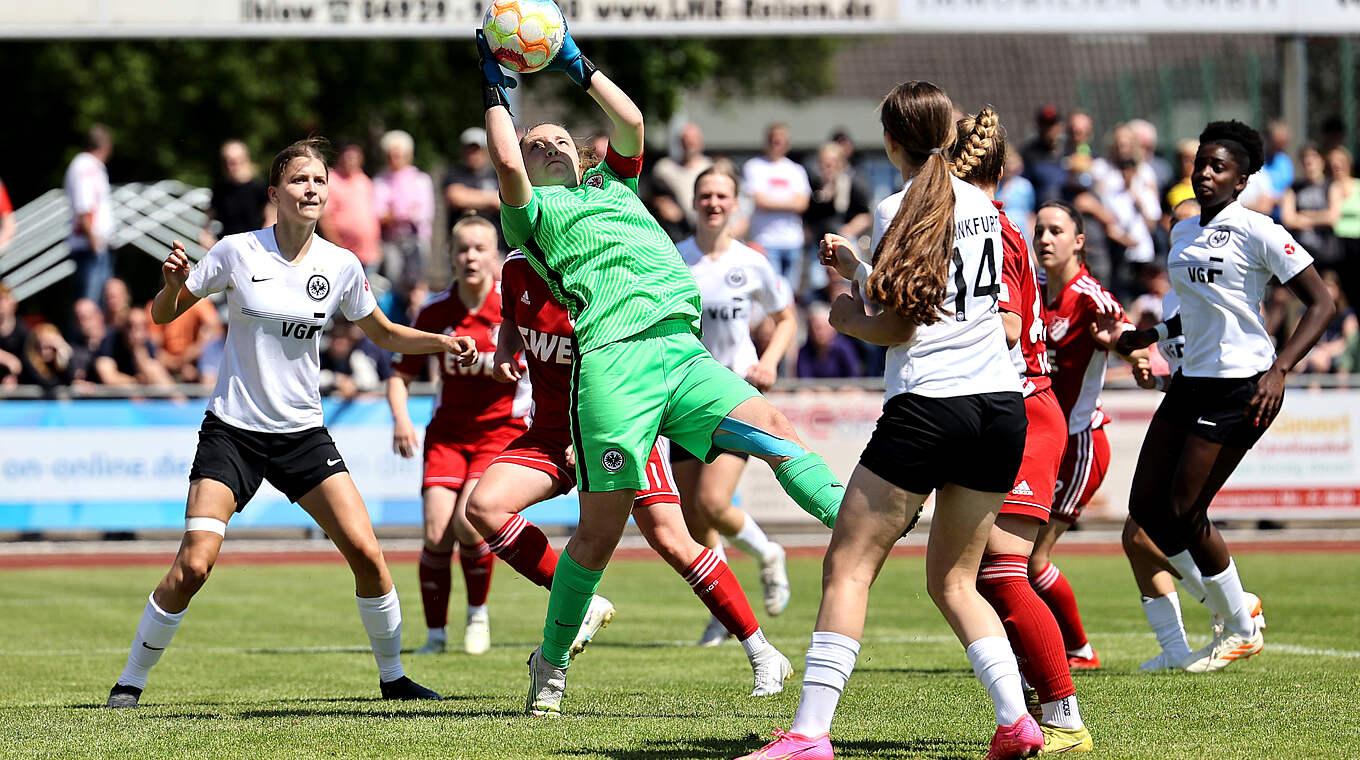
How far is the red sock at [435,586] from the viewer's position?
9.22 metres

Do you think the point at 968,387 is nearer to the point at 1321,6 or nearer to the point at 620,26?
the point at 620,26

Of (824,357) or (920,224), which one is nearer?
(920,224)

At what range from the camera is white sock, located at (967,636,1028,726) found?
5.10 meters

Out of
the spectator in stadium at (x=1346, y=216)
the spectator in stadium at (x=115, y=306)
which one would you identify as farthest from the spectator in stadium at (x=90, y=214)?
the spectator in stadium at (x=1346, y=216)

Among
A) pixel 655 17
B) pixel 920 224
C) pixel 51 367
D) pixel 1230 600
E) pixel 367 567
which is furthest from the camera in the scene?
pixel 655 17

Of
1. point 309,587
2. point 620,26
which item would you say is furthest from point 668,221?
point 309,587

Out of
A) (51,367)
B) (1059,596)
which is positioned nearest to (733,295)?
(1059,596)

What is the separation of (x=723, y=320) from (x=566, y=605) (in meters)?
3.60

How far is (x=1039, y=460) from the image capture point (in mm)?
6188

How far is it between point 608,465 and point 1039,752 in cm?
175

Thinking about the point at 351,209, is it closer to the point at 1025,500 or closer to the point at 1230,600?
the point at 1230,600

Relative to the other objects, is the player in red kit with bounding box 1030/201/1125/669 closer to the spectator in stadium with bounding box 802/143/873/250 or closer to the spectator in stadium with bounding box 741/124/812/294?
the spectator in stadium with bounding box 741/124/812/294

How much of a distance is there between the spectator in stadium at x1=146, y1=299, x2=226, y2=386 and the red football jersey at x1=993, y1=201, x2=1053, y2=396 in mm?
11830

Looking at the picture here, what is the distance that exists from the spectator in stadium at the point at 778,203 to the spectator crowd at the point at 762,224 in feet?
0.06
